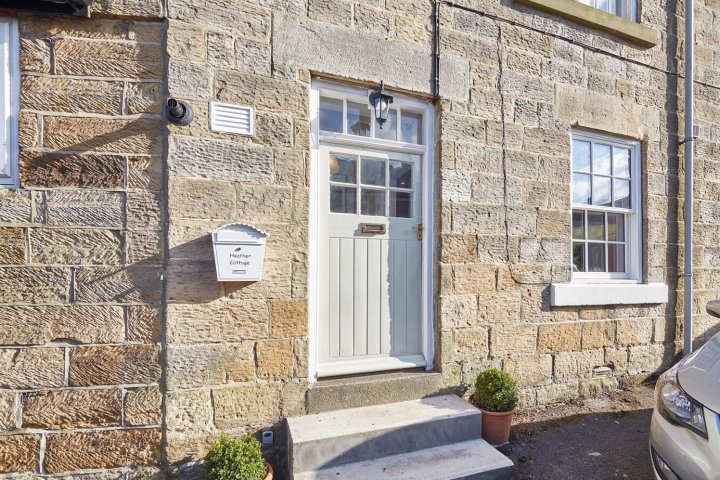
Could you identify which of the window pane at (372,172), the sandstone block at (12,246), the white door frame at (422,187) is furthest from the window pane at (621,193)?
the sandstone block at (12,246)

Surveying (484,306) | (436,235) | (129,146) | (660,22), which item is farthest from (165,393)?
(660,22)

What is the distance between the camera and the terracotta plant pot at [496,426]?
115 inches

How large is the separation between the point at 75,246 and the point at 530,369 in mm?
4055

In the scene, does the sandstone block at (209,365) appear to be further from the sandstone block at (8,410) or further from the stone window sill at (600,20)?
the stone window sill at (600,20)

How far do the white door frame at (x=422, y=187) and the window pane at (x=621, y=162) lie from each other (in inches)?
97.2

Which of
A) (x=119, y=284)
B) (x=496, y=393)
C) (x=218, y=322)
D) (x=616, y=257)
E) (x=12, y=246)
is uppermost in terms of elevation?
(x=12, y=246)

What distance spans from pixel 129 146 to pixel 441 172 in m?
2.51

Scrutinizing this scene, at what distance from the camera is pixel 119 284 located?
2.48 metres

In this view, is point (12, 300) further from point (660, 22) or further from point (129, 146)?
point (660, 22)

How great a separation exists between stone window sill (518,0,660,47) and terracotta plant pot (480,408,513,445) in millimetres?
3961

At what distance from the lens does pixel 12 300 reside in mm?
2348

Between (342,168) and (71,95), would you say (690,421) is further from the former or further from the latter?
(71,95)

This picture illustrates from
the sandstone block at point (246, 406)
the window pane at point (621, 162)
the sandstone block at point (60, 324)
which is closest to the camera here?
the sandstone block at point (60, 324)

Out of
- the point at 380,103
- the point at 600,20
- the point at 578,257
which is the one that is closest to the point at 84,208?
the point at 380,103
